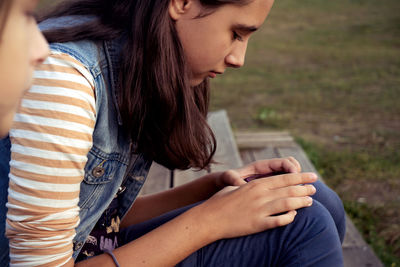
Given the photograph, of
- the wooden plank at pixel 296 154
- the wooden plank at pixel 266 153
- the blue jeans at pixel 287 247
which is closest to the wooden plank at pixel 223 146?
the wooden plank at pixel 266 153

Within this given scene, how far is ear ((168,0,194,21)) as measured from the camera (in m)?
1.32

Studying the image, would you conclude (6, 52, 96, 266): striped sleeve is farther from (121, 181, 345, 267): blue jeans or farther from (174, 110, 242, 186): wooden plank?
(174, 110, 242, 186): wooden plank

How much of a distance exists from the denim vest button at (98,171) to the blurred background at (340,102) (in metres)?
1.60

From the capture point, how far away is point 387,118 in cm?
454

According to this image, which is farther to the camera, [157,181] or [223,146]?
[223,146]

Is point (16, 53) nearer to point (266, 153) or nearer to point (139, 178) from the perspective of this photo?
point (139, 178)

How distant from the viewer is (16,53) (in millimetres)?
577

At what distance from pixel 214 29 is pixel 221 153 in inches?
56.7

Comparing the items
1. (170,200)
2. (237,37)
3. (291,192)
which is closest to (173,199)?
(170,200)

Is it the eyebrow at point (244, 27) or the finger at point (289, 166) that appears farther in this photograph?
the finger at point (289, 166)

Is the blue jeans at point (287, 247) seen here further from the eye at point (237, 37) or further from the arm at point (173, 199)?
the eye at point (237, 37)

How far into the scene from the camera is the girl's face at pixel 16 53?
1.84 ft

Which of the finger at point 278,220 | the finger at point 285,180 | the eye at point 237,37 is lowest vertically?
the finger at point 278,220

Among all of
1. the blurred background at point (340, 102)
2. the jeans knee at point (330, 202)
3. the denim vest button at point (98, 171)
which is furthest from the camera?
the blurred background at point (340, 102)
